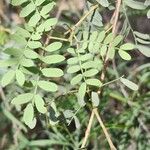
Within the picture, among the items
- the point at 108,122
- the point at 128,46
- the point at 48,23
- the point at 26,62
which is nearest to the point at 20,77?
the point at 26,62

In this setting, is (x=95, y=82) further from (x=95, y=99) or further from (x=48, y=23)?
(x=48, y=23)

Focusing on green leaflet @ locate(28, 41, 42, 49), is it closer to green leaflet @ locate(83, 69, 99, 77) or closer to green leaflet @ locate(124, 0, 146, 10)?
green leaflet @ locate(83, 69, 99, 77)

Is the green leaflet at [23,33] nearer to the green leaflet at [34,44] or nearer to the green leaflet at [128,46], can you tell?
the green leaflet at [34,44]

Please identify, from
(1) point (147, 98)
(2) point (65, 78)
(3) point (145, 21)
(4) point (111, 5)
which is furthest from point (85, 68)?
(3) point (145, 21)

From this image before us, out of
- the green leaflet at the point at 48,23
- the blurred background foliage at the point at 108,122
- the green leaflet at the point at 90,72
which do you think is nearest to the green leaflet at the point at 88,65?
the green leaflet at the point at 90,72

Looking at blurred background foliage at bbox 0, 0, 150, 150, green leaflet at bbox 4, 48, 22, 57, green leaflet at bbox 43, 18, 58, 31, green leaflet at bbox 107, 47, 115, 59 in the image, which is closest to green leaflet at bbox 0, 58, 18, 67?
green leaflet at bbox 4, 48, 22, 57

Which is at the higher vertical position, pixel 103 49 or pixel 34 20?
pixel 34 20

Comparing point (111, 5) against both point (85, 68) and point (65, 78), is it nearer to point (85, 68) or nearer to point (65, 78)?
point (85, 68)

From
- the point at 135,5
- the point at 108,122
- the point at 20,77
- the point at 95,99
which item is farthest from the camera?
the point at 108,122
